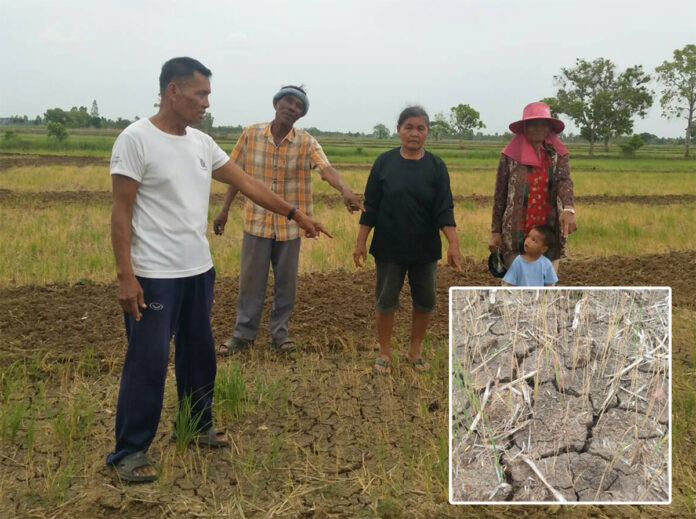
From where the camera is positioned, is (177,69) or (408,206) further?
(408,206)

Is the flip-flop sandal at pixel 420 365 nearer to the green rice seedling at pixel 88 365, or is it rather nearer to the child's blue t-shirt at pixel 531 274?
the child's blue t-shirt at pixel 531 274

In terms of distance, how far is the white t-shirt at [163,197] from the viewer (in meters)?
2.65

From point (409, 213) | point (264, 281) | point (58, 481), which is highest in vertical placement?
point (409, 213)

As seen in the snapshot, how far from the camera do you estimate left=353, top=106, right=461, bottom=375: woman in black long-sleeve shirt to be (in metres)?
3.77

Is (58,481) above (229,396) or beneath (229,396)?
beneath

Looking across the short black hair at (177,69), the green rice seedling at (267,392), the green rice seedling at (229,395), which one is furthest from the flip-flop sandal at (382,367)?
the short black hair at (177,69)

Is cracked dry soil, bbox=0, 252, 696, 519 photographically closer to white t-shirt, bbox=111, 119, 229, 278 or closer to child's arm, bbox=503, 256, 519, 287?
child's arm, bbox=503, 256, 519, 287

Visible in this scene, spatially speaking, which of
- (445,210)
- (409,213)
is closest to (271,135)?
(409,213)

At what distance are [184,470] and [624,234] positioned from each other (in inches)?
342

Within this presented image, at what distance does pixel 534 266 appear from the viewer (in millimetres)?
3230

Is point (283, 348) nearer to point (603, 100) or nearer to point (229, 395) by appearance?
point (229, 395)

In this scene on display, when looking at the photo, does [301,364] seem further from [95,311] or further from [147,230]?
[95,311]

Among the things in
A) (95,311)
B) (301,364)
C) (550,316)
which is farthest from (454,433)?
(95,311)

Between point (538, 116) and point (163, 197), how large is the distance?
210 centimetres
